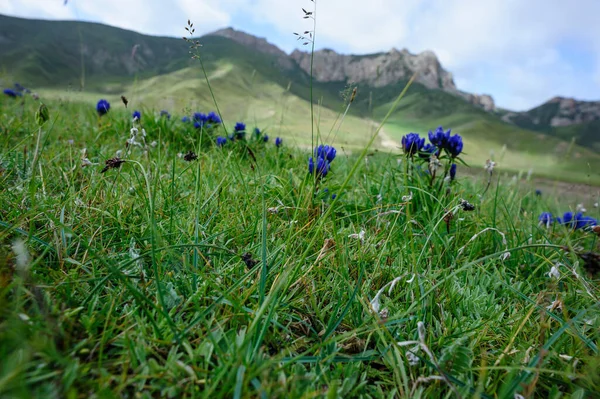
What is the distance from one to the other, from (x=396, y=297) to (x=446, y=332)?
0.31m

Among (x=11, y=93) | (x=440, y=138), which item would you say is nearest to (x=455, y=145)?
(x=440, y=138)

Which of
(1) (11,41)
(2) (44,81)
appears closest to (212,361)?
(2) (44,81)

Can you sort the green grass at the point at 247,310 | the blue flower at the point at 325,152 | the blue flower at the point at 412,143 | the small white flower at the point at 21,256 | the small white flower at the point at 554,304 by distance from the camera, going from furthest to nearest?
1. the blue flower at the point at 412,143
2. the blue flower at the point at 325,152
3. the small white flower at the point at 554,304
4. the green grass at the point at 247,310
5. the small white flower at the point at 21,256

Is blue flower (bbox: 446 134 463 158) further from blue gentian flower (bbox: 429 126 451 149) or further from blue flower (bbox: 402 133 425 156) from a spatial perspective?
blue flower (bbox: 402 133 425 156)

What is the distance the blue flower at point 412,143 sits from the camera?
10.4 ft

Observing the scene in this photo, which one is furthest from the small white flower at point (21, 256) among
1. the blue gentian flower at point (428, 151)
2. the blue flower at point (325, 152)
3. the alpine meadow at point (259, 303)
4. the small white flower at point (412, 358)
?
the blue gentian flower at point (428, 151)

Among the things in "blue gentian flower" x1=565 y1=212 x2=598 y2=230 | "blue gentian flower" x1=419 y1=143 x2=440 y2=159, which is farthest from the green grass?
"blue gentian flower" x1=565 y1=212 x2=598 y2=230

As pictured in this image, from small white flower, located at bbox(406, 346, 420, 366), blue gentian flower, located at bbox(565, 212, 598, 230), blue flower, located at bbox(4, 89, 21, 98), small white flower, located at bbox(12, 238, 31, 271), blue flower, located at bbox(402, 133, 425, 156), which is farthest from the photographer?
blue flower, located at bbox(4, 89, 21, 98)

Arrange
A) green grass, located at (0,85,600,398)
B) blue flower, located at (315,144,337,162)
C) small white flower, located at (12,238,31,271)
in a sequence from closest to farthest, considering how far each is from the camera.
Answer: small white flower, located at (12,238,31,271) → green grass, located at (0,85,600,398) → blue flower, located at (315,144,337,162)

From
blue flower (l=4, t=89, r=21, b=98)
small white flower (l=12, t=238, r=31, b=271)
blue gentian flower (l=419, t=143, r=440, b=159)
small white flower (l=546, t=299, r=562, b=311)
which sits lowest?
small white flower (l=546, t=299, r=562, b=311)

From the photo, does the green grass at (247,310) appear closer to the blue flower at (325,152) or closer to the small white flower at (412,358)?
the small white flower at (412,358)

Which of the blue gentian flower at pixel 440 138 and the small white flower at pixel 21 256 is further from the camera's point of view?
the blue gentian flower at pixel 440 138

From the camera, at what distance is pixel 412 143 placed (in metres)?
3.14

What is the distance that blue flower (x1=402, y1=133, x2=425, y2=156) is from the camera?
316 cm
